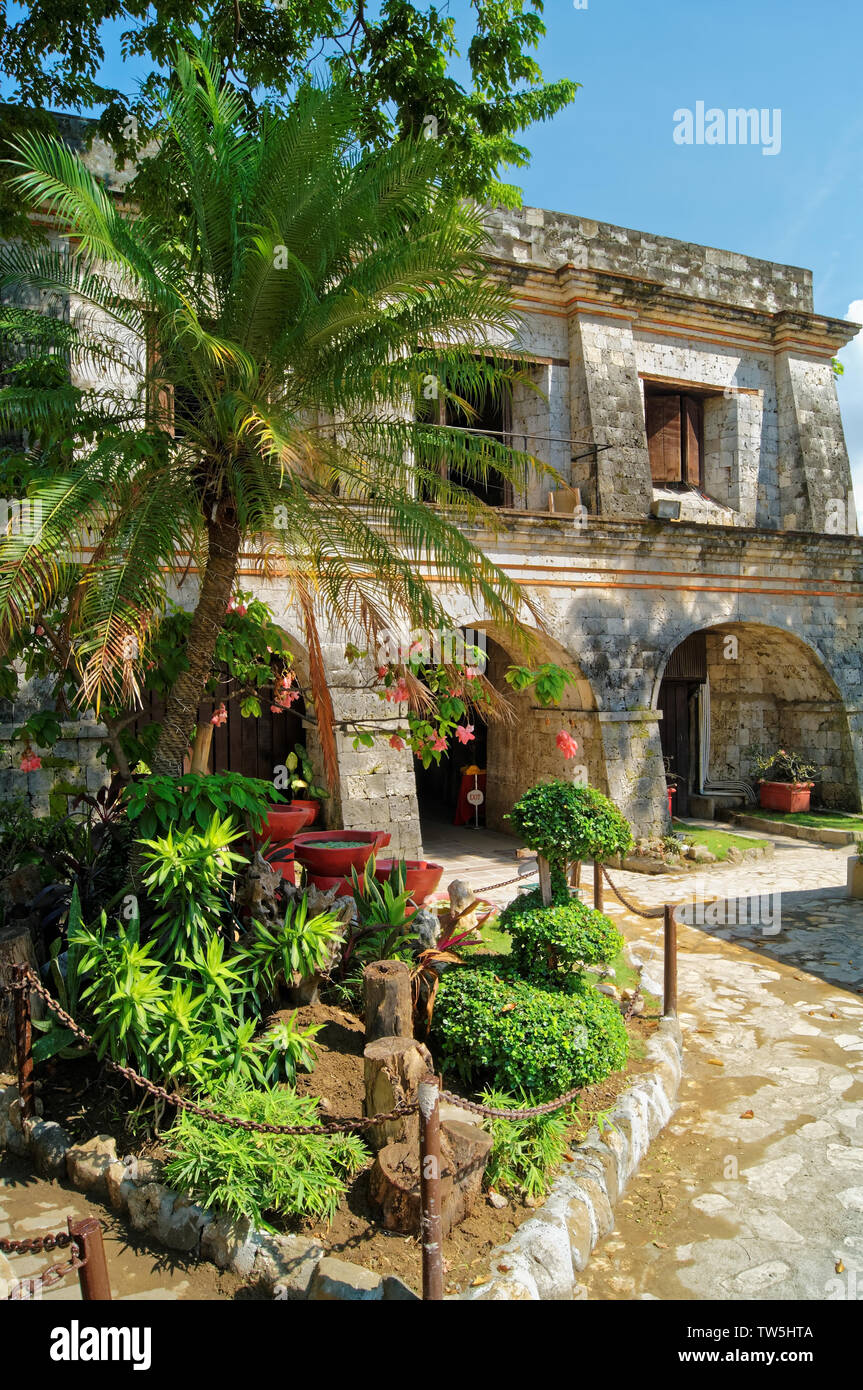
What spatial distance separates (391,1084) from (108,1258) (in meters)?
1.31

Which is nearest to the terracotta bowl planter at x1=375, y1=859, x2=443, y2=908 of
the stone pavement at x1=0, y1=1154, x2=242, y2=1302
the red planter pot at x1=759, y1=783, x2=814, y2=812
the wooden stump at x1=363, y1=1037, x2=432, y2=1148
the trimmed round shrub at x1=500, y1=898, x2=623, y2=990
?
the trimmed round shrub at x1=500, y1=898, x2=623, y2=990

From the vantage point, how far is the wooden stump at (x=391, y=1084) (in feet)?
12.9

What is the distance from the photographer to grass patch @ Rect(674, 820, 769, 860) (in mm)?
11971

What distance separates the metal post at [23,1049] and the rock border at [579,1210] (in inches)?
96.2

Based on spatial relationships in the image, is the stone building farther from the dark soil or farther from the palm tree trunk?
the dark soil

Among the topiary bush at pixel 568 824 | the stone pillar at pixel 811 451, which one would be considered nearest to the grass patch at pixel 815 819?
the stone pillar at pixel 811 451

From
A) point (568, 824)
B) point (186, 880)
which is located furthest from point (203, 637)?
point (568, 824)

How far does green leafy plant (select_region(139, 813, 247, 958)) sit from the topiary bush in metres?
1.69

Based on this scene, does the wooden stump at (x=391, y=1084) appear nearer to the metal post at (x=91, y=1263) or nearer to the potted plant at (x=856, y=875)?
the metal post at (x=91, y=1263)

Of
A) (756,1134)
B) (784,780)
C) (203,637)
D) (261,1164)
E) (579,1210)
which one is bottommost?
(756,1134)

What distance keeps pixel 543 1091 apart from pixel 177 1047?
1.78 metres

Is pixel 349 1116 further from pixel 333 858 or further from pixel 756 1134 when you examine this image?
pixel 333 858

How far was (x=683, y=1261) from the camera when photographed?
3.70 metres

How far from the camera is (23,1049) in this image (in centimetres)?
441
